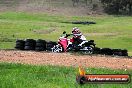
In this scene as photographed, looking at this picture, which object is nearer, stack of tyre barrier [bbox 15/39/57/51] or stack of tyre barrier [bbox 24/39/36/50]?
stack of tyre barrier [bbox 15/39/57/51]

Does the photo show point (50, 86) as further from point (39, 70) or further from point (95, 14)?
point (95, 14)

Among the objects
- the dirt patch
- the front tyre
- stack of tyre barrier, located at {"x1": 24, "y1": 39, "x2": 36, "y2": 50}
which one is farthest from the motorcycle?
the dirt patch

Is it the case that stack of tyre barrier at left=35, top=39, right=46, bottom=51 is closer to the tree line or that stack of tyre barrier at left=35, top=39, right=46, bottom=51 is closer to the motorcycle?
the motorcycle

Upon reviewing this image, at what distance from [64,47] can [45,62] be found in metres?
8.70

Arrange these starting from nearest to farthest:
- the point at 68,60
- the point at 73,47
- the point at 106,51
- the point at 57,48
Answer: the point at 68,60 → the point at 106,51 → the point at 73,47 → the point at 57,48

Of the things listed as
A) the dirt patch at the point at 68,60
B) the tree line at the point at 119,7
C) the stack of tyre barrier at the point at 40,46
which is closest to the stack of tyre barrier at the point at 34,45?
the stack of tyre barrier at the point at 40,46

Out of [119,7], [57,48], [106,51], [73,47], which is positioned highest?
[73,47]

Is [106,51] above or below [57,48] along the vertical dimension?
below

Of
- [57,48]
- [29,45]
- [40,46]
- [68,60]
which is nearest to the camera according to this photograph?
[68,60]

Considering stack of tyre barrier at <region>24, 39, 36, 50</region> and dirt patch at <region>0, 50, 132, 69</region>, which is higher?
dirt patch at <region>0, 50, 132, 69</region>

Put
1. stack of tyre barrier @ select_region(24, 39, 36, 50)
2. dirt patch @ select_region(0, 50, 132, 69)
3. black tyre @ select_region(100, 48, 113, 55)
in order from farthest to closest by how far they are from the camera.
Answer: stack of tyre barrier @ select_region(24, 39, 36, 50) < black tyre @ select_region(100, 48, 113, 55) < dirt patch @ select_region(0, 50, 132, 69)

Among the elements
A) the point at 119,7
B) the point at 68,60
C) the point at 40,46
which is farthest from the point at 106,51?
the point at 119,7

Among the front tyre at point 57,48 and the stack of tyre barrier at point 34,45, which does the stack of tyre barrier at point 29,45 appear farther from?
the front tyre at point 57,48

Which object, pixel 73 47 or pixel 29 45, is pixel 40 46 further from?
pixel 73 47
